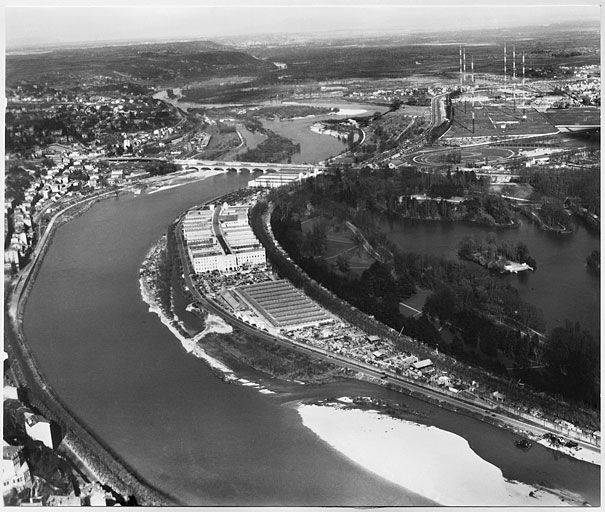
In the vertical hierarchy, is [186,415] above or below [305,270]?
below

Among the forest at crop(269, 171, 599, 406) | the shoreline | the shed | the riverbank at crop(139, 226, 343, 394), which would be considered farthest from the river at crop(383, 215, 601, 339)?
the shoreline

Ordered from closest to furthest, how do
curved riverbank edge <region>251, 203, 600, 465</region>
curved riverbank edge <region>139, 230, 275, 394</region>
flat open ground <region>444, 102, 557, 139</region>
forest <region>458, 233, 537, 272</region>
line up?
curved riverbank edge <region>251, 203, 600, 465</region>
curved riverbank edge <region>139, 230, 275, 394</region>
forest <region>458, 233, 537, 272</region>
flat open ground <region>444, 102, 557, 139</region>

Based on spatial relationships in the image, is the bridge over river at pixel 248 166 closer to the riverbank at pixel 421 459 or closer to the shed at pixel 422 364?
the shed at pixel 422 364

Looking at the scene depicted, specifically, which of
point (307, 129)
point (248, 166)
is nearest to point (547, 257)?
point (307, 129)

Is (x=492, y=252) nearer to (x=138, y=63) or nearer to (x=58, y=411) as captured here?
(x=138, y=63)

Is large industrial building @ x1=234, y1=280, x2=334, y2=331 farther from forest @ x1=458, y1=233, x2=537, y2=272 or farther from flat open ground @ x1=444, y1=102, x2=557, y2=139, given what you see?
flat open ground @ x1=444, y1=102, x2=557, y2=139

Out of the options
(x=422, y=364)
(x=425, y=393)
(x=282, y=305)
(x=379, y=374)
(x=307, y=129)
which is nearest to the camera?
(x=425, y=393)

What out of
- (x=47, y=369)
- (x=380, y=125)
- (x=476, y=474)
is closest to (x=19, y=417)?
(x=47, y=369)
